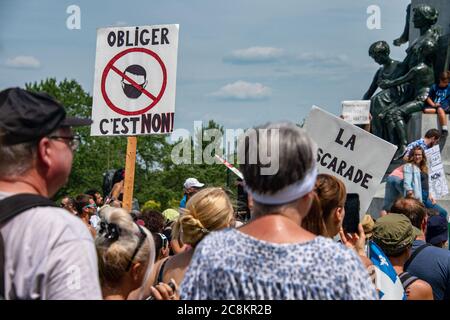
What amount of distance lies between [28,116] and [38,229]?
1.31 ft

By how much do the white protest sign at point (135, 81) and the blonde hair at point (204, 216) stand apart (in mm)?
2647

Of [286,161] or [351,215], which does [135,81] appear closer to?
[351,215]

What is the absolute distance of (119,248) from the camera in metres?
3.82

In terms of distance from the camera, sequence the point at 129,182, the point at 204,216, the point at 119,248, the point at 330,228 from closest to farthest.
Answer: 1. the point at 119,248
2. the point at 330,228
3. the point at 204,216
4. the point at 129,182

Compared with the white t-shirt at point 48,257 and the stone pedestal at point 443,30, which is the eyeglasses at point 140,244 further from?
the stone pedestal at point 443,30

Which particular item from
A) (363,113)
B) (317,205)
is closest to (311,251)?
(317,205)

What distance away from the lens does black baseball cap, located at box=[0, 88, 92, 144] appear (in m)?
2.82

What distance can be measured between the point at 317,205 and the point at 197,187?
4.95m

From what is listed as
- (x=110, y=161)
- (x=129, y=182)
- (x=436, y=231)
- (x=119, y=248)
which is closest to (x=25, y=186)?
(x=119, y=248)

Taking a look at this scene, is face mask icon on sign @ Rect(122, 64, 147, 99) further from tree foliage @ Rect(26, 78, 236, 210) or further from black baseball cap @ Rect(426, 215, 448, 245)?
tree foliage @ Rect(26, 78, 236, 210)

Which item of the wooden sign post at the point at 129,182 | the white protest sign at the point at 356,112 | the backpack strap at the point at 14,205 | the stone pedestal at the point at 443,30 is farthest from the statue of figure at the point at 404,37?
the backpack strap at the point at 14,205

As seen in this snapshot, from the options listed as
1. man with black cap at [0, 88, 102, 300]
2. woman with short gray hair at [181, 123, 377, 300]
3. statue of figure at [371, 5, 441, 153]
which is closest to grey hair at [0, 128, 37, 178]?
man with black cap at [0, 88, 102, 300]

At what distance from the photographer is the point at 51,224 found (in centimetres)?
260

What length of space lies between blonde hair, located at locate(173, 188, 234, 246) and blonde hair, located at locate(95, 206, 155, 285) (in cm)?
56
